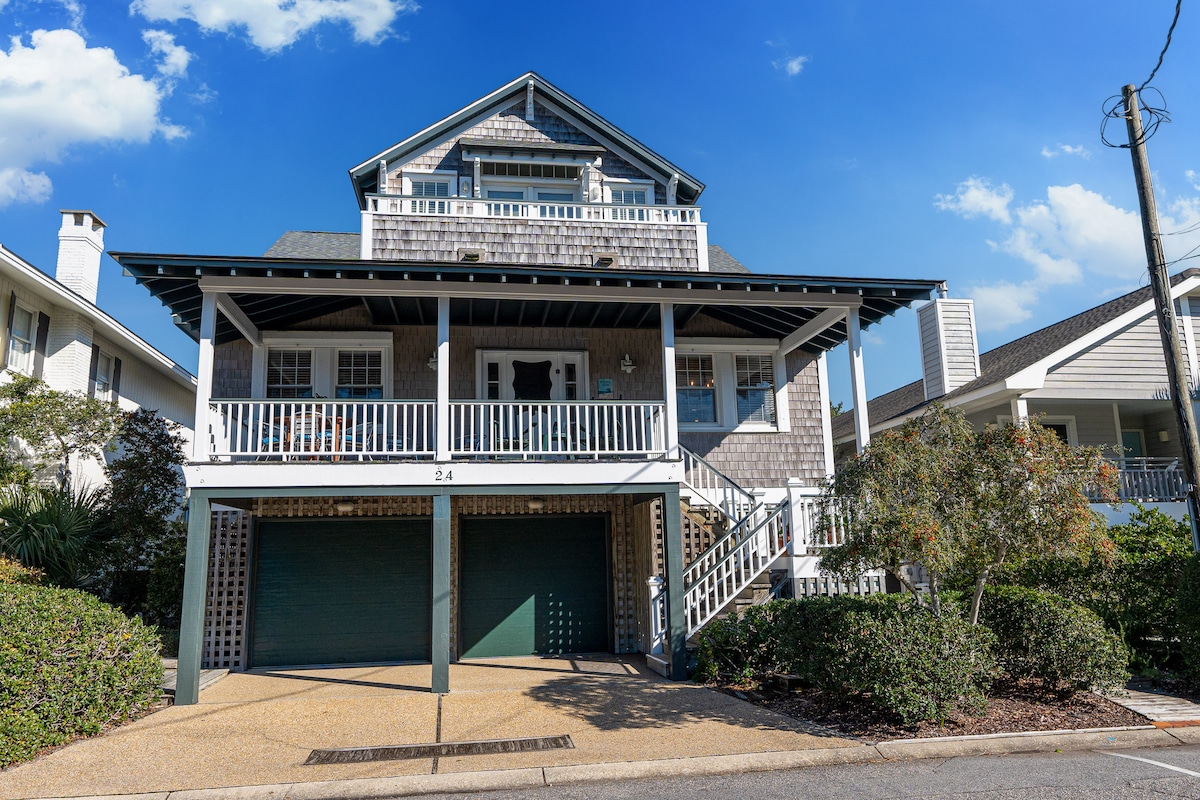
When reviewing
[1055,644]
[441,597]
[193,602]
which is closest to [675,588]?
[441,597]

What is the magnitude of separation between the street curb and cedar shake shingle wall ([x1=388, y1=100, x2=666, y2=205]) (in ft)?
38.8

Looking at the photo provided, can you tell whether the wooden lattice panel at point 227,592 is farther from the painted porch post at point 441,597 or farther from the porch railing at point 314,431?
the painted porch post at point 441,597

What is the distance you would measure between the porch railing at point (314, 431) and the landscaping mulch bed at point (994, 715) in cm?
564

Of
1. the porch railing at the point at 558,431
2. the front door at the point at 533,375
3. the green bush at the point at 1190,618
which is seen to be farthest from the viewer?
the front door at the point at 533,375

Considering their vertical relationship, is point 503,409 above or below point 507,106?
below

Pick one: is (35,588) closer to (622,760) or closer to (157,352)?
(622,760)

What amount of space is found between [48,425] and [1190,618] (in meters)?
16.7

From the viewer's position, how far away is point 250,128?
20297 millimetres

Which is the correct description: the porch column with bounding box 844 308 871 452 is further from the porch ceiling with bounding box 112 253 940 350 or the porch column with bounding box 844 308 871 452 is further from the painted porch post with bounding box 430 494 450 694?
Result: the painted porch post with bounding box 430 494 450 694

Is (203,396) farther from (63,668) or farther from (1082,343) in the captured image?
(1082,343)

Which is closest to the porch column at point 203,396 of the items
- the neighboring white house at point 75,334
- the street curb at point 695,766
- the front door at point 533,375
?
the front door at point 533,375

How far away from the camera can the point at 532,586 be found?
13.8 m

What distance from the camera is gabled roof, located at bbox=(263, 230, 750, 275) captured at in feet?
51.9

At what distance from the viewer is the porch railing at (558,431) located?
11.0 metres
